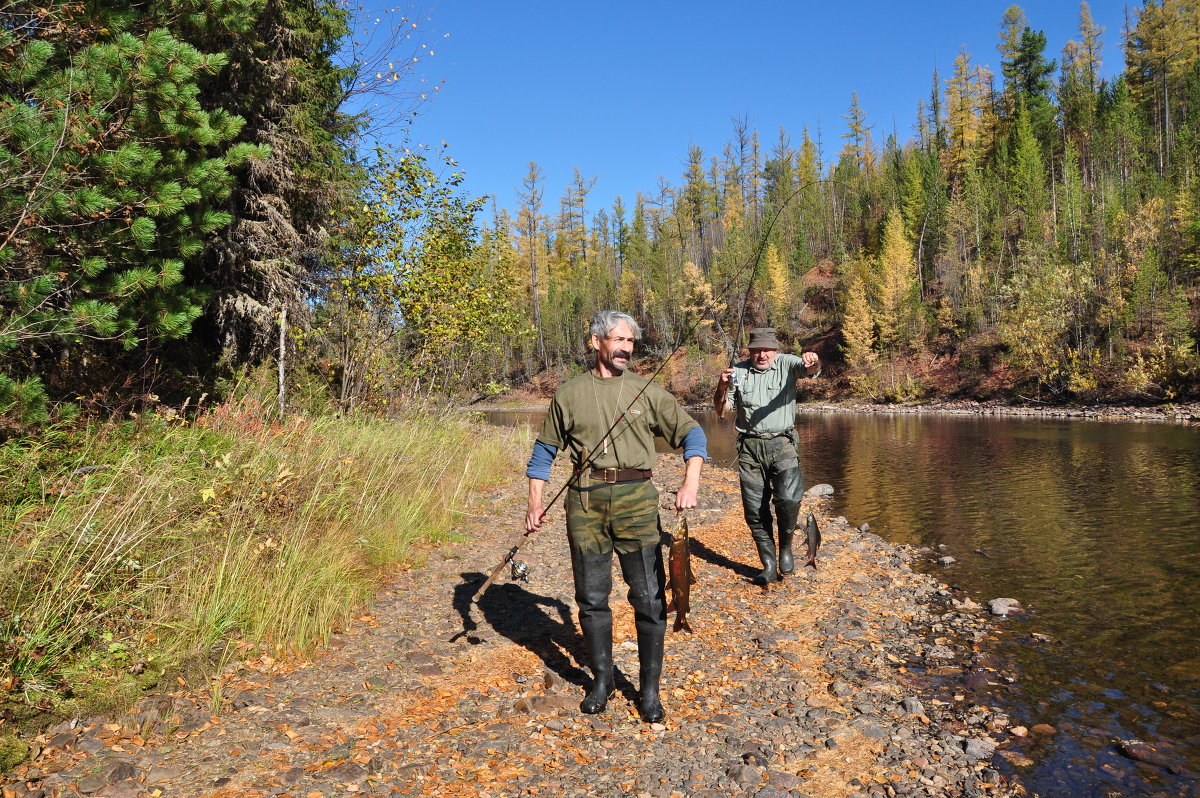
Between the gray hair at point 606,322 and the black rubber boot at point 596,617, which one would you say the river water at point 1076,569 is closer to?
the black rubber boot at point 596,617

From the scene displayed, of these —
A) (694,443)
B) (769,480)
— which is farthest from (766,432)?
(694,443)

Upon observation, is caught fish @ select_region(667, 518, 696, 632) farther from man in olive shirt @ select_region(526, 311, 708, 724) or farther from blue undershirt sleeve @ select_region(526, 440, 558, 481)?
blue undershirt sleeve @ select_region(526, 440, 558, 481)

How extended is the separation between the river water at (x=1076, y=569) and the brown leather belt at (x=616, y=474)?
2.82 m

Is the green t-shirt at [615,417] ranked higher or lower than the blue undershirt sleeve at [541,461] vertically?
higher

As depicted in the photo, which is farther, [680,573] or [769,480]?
[769,480]

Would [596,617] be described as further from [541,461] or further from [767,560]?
[767,560]

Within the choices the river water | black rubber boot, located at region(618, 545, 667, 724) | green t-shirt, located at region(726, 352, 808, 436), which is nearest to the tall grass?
black rubber boot, located at region(618, 545, 667, 724)

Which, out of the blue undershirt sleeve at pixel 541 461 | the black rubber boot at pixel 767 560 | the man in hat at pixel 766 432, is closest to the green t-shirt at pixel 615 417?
the blue undershirt sleeve at pixel 541 461

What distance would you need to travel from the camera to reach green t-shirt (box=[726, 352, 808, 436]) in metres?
6.79

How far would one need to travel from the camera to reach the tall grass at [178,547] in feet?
12.7

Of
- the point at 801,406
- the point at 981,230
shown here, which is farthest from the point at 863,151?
the point at 801,406

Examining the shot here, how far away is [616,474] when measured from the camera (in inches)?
157

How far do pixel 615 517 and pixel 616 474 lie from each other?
0.27 meters

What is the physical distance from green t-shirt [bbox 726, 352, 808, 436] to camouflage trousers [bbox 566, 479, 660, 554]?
117 inches
